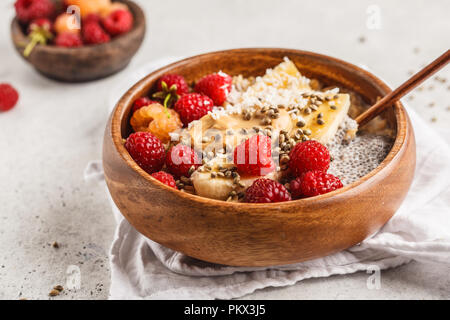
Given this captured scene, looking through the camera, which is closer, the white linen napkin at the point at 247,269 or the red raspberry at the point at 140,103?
the white linen napkin at the point at 247,269

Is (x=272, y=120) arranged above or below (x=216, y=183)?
above

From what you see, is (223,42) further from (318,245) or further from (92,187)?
(318,245)

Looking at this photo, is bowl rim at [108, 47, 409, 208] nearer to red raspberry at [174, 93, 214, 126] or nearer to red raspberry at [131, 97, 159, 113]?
red raspberry at [131, 97, 159, 113]

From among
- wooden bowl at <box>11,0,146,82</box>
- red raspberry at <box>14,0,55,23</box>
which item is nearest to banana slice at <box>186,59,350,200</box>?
wooden bowl at <box>11,0,146,82</box>

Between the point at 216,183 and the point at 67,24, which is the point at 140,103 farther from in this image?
the point at 67,24

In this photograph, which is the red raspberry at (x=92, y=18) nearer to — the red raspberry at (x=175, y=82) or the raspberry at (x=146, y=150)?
the red raspberry at (x=175, y=82)

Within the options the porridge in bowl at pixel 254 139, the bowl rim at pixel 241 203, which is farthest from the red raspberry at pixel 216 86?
the bowl rim at pixel 241 203

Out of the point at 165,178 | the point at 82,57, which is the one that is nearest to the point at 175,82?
the point at 165,178
